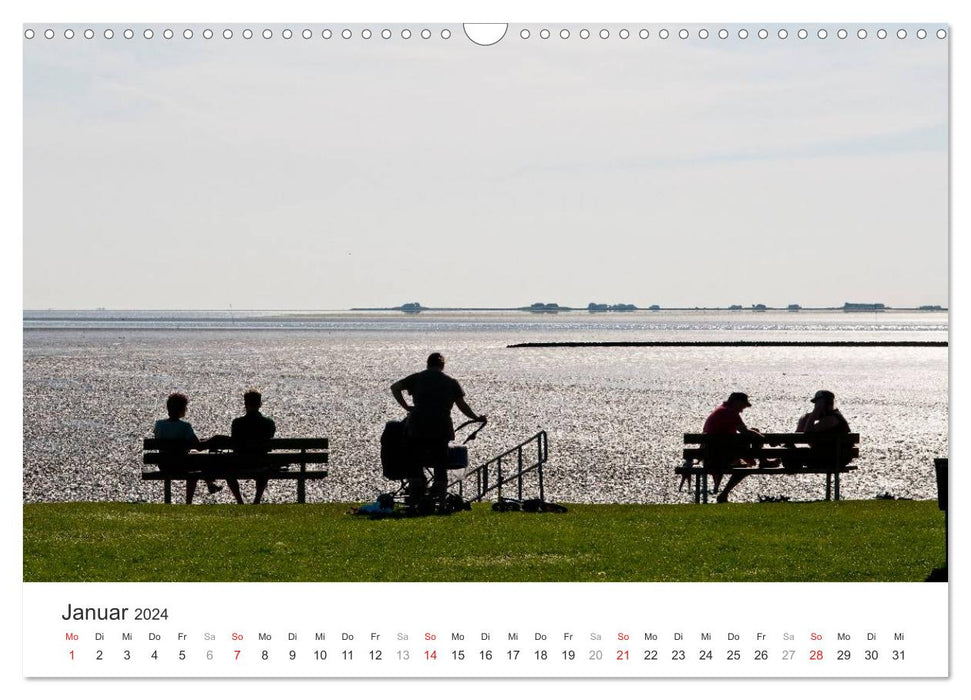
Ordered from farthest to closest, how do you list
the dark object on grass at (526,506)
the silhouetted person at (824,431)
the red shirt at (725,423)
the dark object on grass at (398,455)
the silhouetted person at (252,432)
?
the silhouetted person at (824,431), the red shirt at (725,423), the silhouetted person at (252,432), the dark object on grass at (526,506), the dark object on grass at (398,455)

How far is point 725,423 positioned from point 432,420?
479 centimetres

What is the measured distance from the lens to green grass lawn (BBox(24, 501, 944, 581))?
30.1 ft

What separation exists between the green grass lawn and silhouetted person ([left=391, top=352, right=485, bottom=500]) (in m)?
0.67

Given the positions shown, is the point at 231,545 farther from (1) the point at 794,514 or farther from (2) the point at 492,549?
(1) the point at 794,514

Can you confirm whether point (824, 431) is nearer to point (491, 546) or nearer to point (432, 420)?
point (432, 420)

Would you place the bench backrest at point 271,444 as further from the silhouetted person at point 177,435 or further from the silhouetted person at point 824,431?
the silhouetted person at point 824,431

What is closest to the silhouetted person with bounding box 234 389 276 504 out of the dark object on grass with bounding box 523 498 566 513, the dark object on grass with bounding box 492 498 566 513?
the dark object on grass with bounding box 492 498 566 513

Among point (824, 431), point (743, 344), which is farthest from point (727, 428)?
point (743, 344)

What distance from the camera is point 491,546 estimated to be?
408 inches

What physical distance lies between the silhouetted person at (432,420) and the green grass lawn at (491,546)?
0.67 meters

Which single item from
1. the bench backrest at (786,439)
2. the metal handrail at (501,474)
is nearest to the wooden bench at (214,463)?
the metal handrail at (501,474)

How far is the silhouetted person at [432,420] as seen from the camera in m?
13.0

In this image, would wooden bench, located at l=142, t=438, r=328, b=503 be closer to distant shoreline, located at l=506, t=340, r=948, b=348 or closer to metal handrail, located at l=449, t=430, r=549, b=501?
metal handrail, located at l=449, t=430, r=549, b=501
